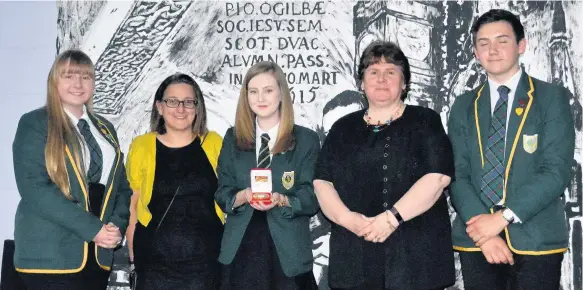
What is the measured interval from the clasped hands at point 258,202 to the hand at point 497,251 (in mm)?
927

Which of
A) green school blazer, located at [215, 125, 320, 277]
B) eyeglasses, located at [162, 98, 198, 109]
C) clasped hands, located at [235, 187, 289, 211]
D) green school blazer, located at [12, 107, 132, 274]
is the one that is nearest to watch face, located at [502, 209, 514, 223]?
green school blazer, located at [215, 125, 320, 277]

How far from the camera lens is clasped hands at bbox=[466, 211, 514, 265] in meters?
2.89

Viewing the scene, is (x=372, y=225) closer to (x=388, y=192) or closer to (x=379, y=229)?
(x=379, y=229)

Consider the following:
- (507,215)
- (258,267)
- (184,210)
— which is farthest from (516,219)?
(184,210)

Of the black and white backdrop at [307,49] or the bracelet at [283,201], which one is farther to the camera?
the black and white backdrop at [307,49]

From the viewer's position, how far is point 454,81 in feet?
13.2

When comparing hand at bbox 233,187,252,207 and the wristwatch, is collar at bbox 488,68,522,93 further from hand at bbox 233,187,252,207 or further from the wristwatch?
hand at bbox 233,187,252,207

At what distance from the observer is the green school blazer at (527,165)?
2877 millimetres

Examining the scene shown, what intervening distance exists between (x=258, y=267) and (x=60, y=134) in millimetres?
1093

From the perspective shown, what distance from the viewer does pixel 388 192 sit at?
9.67 feet

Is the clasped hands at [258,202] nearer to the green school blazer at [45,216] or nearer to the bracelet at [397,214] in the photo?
the bracelet at [397,214]

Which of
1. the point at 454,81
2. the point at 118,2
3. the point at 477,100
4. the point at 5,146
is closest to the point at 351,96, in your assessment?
the point at 454,81

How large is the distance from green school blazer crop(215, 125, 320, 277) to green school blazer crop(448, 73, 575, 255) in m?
0.69

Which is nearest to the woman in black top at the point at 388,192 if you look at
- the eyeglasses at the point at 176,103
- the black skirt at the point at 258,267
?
the black skirt at the point at 258,267
